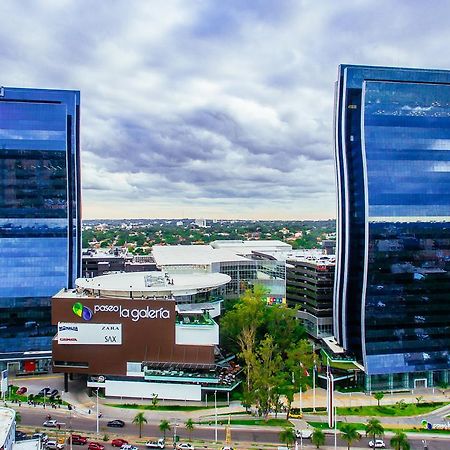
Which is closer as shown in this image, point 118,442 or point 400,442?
point 400,442

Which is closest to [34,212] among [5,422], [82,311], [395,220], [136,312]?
[82,311]

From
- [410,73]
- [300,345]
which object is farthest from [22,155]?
[410,73]

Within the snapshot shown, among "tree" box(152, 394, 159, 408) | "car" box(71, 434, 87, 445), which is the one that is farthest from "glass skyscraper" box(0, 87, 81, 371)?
"car" box(71, 434, 87, 445)

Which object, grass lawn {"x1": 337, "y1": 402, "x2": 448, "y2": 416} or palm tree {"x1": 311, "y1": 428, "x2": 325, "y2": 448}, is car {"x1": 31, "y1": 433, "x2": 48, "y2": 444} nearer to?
palm tree {"x1": 311, "y1": 428, "x2": 325, "y2": 448}

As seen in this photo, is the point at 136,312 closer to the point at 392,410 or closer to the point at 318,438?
the point at 318,438

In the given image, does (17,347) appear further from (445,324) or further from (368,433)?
(445,324)

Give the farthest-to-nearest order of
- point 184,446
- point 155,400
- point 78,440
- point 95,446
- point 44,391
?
point 44,391 → point 155,400 → point 78,440 → point 184,446 → point 95,446
